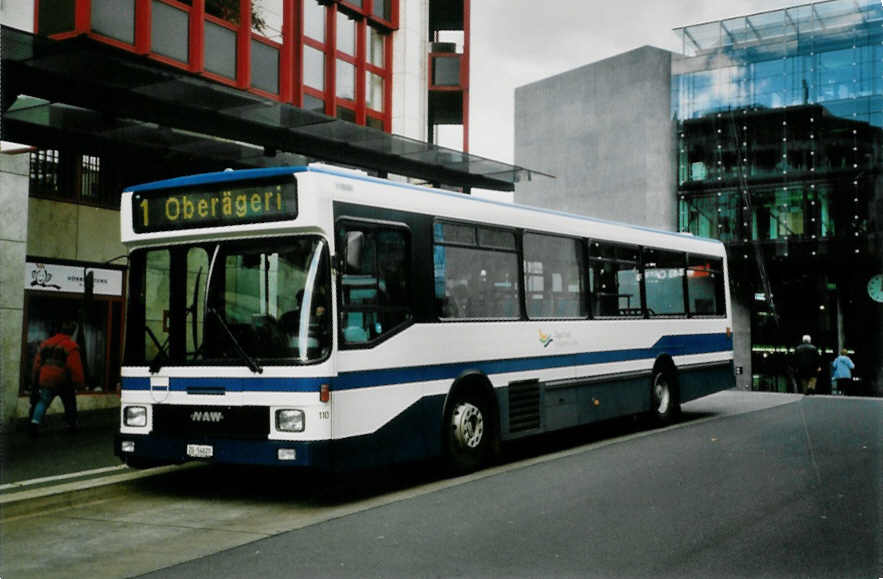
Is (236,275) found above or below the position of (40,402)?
above

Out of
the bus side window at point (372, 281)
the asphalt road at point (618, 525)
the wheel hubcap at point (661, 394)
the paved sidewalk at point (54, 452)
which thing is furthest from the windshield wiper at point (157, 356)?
the wheel hubcap at point (661, 394)

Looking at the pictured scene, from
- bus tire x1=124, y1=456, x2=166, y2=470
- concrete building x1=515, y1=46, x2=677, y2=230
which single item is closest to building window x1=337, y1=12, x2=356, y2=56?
bus tire x1=124, y1=456, x2=166, y2=470

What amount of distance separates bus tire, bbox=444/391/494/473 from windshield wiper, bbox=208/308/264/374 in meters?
2.45

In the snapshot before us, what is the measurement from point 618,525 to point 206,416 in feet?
12.6

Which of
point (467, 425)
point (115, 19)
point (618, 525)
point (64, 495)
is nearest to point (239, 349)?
point (64, 495)

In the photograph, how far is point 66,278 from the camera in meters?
17.0

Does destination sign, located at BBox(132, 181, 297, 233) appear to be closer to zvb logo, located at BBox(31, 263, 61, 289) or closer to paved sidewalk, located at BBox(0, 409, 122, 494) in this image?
paved sidewalk, located at BBox(0, 409, 122, 494)

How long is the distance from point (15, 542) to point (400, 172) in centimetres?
1379

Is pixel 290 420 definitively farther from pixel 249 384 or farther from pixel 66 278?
pixel 66 278

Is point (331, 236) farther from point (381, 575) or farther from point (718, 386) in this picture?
point (718, 386)

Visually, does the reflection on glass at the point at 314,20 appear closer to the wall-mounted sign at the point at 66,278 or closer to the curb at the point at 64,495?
the wall-mounted sign at the point at 66,278

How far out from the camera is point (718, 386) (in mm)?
17688

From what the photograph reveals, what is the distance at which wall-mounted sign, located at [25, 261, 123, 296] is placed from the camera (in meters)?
16.5

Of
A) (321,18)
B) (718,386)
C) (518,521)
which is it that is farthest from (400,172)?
(518,521)
